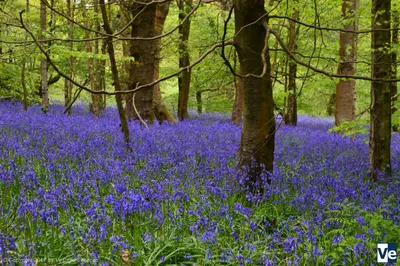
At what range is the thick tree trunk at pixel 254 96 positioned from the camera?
193 inches

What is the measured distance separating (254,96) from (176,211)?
191 centimetres

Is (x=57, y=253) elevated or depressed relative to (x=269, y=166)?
A: depressed

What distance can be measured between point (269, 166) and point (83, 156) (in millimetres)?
2875

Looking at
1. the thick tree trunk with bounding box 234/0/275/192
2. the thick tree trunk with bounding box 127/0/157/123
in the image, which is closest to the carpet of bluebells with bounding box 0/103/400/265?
the thick tree trunk with bounding box 234/0/275/192

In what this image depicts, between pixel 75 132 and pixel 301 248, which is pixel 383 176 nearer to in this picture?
pixel 301 248

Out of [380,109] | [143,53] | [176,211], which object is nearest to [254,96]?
[176,211]

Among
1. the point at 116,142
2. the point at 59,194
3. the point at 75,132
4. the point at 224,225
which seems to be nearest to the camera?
the point at 224,225

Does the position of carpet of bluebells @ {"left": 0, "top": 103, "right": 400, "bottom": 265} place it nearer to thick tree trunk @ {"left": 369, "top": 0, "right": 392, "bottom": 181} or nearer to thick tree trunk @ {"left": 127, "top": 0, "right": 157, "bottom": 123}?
thick tree trunk @ {"left": 369, "top": 0, "right": 392, "bottom": 181}

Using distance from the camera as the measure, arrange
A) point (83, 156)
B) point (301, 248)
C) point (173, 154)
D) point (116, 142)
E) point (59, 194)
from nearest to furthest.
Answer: point (301, 248) < point (59, 194) < point (83, 156) < point (173, 154) < point (116, 142)

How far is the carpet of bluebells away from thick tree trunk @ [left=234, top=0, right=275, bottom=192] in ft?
1.06

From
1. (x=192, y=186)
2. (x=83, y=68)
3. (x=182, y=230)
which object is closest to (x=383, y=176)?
(x=192, y=186)

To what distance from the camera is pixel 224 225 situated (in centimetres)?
376

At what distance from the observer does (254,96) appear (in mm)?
4984

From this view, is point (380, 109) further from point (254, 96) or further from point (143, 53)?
point (143, 53)
